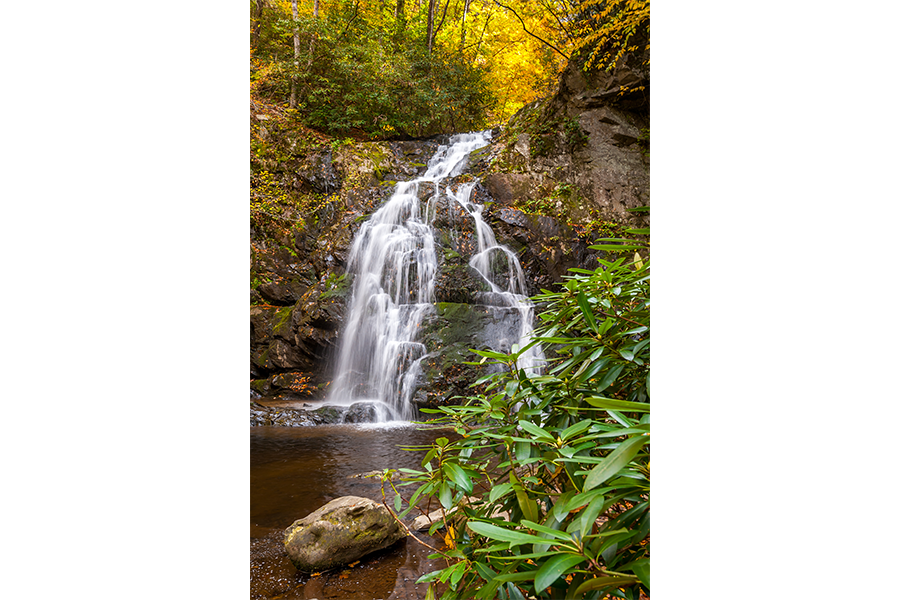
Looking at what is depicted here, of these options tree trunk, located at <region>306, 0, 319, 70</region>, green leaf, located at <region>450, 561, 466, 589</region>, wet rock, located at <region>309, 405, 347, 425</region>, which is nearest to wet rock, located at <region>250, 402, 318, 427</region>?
wet rock, located at <region>309, 405, 347, 425</region>

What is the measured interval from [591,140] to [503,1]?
2.58 metres

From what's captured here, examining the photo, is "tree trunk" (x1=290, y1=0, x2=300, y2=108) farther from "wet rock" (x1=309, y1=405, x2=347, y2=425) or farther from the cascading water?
"wet rock" (x1=309, y1=405, x2=347, y2=425)

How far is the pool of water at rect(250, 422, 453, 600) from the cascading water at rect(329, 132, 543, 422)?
788 millimetres

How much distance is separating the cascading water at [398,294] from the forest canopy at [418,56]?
216 cm

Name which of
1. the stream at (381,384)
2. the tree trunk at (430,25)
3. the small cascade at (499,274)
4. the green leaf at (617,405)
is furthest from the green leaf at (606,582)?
the tree trunk at (430,25)

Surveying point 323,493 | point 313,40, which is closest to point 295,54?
point 313,40

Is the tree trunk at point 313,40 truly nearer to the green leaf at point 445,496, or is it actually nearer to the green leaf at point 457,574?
the green leaf at point 445,496

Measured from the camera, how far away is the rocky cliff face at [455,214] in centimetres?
555

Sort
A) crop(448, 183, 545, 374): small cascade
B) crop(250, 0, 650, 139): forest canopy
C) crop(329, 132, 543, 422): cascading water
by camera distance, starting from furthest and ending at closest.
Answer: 1. crop(250, 0, 650, 139): forest canopy
2. crop(448, 183, 545, 374): small cascade
3. crop(329, 132, 543, 422): cascading water

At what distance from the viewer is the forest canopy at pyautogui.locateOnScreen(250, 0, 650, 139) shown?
6027 mm

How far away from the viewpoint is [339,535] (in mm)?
1831

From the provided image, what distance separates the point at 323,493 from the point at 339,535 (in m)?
1.09

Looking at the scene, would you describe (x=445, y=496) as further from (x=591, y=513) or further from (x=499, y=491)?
(x=591, y=513)
